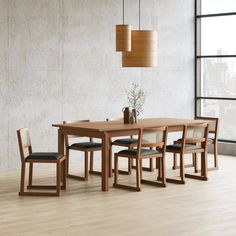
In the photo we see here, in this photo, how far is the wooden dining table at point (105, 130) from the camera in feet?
26.2

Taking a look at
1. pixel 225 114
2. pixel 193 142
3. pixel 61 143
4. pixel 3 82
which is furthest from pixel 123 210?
pixel 225 114

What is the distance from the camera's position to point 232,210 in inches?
271

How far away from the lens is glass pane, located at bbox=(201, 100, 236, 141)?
11734 millimetres

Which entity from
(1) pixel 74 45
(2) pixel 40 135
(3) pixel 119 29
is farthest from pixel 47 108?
(3) pixel 119 29

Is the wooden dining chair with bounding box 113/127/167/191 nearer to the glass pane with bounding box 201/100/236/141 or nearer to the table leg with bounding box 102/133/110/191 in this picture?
the table leg with bounding box 102/133/110/191

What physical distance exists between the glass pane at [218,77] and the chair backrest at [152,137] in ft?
12.5

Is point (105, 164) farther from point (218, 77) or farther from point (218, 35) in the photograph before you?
point (218, 35)

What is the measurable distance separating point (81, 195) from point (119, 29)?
216 centimetres

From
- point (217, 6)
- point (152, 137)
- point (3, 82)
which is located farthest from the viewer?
point (217, 6)

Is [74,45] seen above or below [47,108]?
above

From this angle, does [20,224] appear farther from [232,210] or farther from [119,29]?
[119,29]

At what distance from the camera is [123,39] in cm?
828

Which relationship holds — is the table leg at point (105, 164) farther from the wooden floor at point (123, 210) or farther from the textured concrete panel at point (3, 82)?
the textured concrete panel at point (3, 82)

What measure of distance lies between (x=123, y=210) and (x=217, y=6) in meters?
6.00
